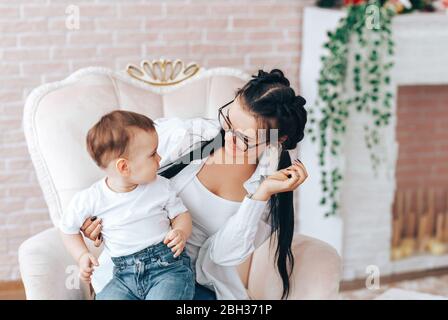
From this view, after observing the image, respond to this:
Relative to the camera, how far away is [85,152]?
1.43 m

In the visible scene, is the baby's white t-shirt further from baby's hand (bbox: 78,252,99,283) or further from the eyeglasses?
the eyeglasses

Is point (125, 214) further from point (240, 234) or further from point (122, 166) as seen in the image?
point (240, 234)

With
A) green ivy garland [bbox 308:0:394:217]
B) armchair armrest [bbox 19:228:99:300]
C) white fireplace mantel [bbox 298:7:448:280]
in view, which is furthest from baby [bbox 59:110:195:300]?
white fireplace mantel [bbox 298:7:448:280]

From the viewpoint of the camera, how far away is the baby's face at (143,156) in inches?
44.4

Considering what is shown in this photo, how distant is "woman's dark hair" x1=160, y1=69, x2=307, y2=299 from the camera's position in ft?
3.88

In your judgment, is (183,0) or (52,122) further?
(183,0)

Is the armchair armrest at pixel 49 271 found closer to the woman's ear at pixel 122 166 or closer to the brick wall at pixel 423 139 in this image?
the woman's ear at pixel 122 166

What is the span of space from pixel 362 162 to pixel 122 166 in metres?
1.37

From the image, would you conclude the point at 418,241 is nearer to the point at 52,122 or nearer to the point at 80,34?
the point at 80,34

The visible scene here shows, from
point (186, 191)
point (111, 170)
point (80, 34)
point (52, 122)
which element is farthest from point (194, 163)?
point (80, 34)

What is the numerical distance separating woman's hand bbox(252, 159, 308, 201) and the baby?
0.49ft

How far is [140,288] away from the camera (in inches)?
46.7
